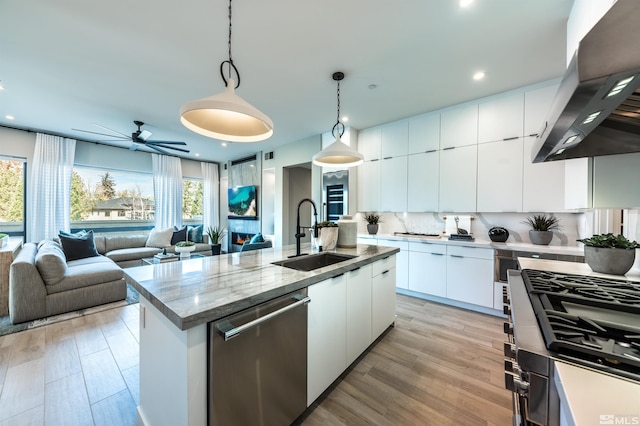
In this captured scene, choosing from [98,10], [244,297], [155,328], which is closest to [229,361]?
[244,297]

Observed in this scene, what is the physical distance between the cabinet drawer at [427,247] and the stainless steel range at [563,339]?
2161 mm

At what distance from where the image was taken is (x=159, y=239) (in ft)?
17.1

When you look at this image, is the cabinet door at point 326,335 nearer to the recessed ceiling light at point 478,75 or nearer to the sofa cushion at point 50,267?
the recessed ceiling light at point 478,75

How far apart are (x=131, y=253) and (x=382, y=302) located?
193 inches

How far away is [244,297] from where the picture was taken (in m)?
1.02

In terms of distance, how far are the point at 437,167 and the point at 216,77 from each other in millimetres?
3229

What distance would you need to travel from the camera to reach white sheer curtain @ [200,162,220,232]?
705 cm

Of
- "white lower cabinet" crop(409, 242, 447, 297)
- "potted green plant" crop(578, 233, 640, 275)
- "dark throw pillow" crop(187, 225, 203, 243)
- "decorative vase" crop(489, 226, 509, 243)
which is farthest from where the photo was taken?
"dark throw pillow" crop(187, 225, 203, 243)

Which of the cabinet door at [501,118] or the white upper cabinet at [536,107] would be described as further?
the cabinet door at [501,118]

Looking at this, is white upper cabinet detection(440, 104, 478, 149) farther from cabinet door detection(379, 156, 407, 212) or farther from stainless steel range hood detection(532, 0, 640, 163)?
stainless steel range hood detection(532, 0, 640, 163)

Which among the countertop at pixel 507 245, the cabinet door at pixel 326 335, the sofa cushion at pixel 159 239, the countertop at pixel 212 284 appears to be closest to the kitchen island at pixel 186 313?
the countertop at pixel 212 284

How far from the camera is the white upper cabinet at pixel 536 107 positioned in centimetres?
268

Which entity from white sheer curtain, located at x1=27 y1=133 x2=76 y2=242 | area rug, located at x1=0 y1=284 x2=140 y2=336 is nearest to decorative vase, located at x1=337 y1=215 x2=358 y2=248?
area rug, located at x1=0 y1=284 x2=140 y2=336

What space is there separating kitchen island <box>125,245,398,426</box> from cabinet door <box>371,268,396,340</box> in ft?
2.46
